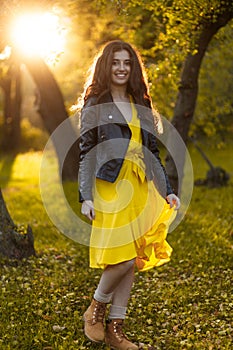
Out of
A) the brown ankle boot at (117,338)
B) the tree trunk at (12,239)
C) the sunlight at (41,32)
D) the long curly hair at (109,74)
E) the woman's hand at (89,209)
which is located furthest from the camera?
the sunlight at (41,32)

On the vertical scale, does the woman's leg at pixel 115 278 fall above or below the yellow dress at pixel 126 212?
below

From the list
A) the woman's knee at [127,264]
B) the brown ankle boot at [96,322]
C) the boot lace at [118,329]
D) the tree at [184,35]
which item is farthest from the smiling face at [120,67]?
the tree at [184,35]

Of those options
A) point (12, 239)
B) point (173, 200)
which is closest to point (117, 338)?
point (173, 200)

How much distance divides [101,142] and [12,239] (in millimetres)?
2740

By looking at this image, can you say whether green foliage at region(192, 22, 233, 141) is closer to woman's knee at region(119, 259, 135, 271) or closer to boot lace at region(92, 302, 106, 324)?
woman's knee at region(119, 259, 135, 271)

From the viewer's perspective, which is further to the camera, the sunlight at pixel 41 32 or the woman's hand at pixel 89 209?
the sunlight at pixel 41 32

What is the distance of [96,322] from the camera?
4.71 m

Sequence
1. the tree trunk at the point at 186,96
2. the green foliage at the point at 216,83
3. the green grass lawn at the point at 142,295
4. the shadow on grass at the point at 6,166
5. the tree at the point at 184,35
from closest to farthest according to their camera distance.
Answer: the green grass lawn at the point at 142,295 → the tree at the point at 184,35 → the tree trunk at the point at 186,96 → the green foliage at the point at 216,83 → the shadow on grass at the point at 6,166

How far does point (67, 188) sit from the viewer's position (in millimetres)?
13117

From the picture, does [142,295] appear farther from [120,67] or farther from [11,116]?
[11,116]

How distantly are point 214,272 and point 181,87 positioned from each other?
133 inches

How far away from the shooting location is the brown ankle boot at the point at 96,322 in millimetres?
4676

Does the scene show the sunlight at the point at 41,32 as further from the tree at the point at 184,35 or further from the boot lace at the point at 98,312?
the boot lace at the point at 98,312

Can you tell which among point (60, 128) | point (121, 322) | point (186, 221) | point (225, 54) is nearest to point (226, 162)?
point (60, 128)
